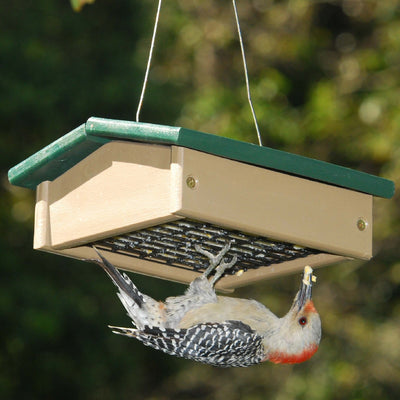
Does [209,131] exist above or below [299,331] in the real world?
above

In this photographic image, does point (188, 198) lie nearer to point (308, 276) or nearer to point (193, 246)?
point (193, 246)

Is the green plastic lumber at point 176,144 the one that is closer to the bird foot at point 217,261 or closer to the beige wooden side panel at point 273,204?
the beige wooden side panel at point 273,204

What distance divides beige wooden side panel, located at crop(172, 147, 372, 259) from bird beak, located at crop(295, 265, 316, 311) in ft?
0.81

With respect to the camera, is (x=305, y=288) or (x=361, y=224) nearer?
(x=361, y=224)

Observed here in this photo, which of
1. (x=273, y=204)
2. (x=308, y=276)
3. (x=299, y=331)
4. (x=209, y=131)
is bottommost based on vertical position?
(x=299, y=331)

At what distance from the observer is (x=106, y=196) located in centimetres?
369

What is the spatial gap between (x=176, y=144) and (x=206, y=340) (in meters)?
0.99

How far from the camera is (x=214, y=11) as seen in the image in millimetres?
11133

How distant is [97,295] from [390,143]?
3.23 metres

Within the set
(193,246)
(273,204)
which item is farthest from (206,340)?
(273,204)

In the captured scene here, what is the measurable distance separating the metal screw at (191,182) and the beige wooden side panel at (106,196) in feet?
0.20

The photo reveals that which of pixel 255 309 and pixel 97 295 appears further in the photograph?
pixel 97 295

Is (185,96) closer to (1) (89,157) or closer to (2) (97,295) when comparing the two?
(2) (97,295)

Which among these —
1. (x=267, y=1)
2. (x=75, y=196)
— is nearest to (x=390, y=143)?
(x=267, y=1)
